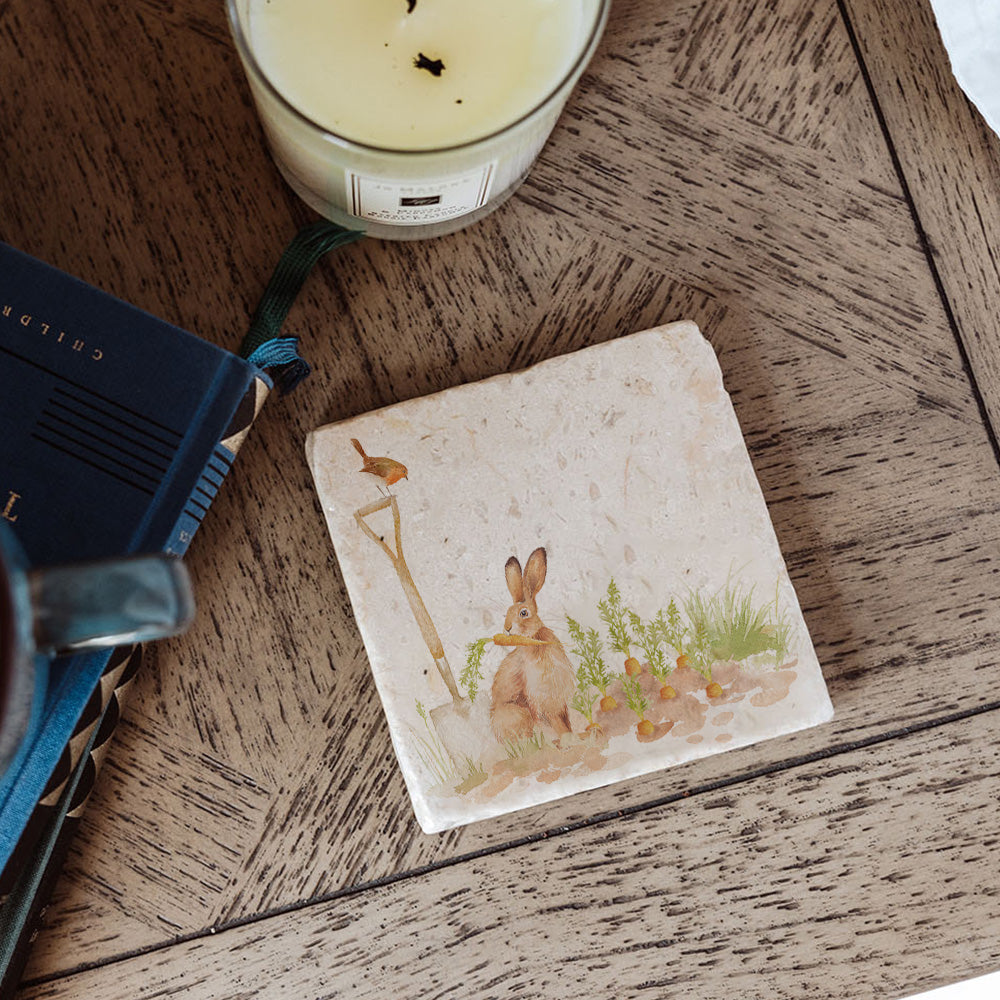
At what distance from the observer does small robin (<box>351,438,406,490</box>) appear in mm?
382

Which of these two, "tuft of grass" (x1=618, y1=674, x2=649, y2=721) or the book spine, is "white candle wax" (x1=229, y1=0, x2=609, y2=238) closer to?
the book spine

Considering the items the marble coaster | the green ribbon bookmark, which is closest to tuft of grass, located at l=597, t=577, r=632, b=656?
the marble coaster

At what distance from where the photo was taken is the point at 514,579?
1.25 feet

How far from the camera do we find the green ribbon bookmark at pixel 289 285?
0.38m

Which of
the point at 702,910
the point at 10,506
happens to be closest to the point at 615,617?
the point at 702,910

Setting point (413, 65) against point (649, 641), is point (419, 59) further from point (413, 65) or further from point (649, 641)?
point (649, 641)

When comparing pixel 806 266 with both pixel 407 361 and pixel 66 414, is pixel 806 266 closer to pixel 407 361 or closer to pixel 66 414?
pixel 407 361

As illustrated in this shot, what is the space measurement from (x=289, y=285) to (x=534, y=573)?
0.16m

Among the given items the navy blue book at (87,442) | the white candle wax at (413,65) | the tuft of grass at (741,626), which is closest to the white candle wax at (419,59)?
the white candle wax at (413,65)

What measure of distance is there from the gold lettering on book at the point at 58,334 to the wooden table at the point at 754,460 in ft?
0.15

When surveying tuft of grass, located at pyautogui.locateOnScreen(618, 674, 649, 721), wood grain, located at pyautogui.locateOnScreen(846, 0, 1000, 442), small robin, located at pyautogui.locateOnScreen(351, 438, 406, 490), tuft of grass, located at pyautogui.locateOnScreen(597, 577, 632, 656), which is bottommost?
tuft of grass, located at pyautogui.locateOnScreen(618, 674, 649, 721)

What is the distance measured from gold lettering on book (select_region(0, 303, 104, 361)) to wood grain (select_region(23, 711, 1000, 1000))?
0.24 metres

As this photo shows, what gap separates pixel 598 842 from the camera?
1.29 ft

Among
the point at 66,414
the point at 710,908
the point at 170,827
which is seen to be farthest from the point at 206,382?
the point at 710,908
